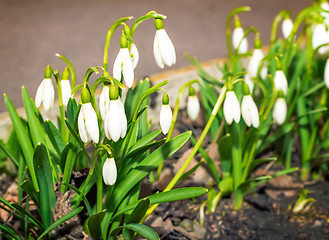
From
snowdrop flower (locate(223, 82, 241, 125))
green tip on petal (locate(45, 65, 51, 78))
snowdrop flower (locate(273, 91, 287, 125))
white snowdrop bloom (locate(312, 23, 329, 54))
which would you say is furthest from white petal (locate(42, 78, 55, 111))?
white snowdrop bloom (locate(312, 23, 329, 54))

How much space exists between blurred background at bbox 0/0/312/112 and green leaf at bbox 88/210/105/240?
0.88 meters

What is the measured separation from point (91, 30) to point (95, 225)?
2.08m

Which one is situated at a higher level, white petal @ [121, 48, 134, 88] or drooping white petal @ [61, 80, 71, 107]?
white petal @ [121, 48, 134, 88]

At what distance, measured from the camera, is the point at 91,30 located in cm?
309

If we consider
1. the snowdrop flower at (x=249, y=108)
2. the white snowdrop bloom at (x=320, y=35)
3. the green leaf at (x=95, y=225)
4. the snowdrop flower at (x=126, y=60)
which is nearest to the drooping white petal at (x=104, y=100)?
the snowdrop flower at (x=126, y=60)

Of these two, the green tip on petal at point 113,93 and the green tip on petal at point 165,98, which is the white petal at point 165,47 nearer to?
the green tip on petal at point 165,98

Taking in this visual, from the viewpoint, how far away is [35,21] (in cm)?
328

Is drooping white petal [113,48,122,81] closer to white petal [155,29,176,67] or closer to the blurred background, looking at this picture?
white petal [155,29,176,67]

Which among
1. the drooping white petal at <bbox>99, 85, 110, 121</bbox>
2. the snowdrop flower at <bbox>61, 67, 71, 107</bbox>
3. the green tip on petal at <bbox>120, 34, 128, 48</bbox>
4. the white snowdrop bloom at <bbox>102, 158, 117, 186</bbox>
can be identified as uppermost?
the green tip on petal at <bbox>120, 34, 128, 48</bbox>

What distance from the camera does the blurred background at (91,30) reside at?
2.43 meters

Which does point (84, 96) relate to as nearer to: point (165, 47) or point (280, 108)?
point (165, 47)

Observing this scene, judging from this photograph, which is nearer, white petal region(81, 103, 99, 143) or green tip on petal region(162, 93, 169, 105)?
white petal region(81, 103, 99, 143)

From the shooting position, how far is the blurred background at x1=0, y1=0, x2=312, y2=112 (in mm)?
2428

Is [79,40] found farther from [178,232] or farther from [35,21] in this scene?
[178,232]
